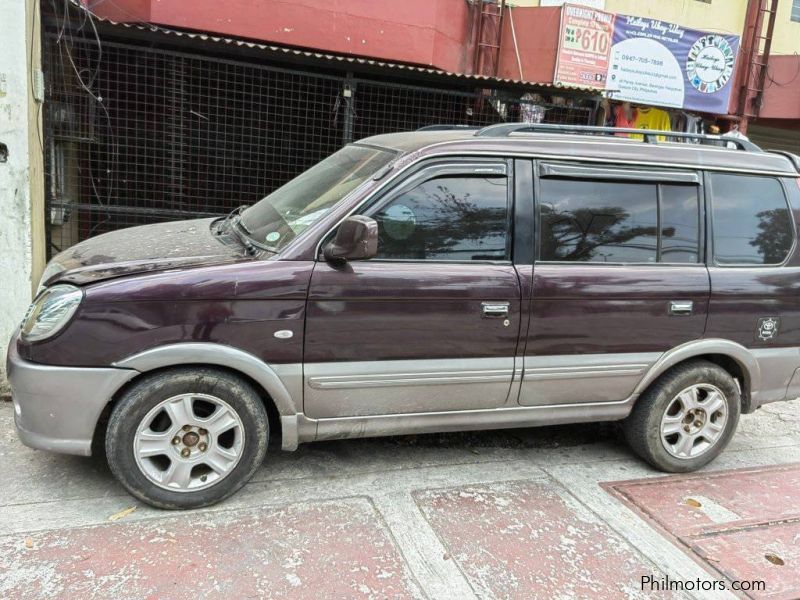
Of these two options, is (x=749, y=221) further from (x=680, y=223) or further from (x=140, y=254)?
(x=140, y=254)

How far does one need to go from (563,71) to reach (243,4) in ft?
14.3

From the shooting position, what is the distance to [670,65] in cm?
951

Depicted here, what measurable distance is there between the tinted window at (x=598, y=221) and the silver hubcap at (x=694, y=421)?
37.6 inches

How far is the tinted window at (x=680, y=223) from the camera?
3.82m

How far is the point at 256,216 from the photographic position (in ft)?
12.8

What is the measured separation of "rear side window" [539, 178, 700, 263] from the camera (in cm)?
360

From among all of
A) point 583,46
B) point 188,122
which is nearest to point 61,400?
point 188,122

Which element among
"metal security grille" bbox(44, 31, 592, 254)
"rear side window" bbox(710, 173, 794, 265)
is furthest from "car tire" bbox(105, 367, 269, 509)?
"metal security grille" bbox(44, 31, 592, 254)

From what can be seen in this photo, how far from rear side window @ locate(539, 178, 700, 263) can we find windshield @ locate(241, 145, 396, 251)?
995 mm

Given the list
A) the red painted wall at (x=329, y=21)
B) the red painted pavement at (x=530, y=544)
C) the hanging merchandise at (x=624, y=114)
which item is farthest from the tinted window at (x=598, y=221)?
the hanging merchandise at (x=624, y=114)

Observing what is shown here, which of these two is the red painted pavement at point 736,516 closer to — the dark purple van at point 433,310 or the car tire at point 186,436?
the dark purple van at point 433,310

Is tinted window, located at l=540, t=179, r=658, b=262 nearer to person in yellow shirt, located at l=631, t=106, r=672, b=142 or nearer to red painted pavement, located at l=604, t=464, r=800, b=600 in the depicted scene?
red painted pavement, located at l=604, t=464, r=800, b=600

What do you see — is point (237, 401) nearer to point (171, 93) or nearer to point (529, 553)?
point (529, 553)

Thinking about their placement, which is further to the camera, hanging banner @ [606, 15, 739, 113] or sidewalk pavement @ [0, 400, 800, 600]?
hanging banner @ [606, 15, 739, 113]
